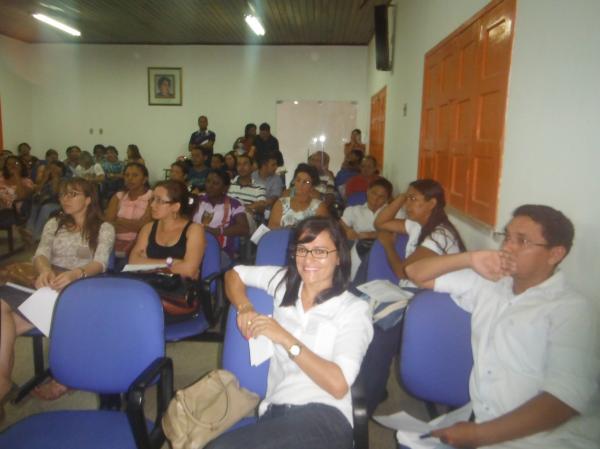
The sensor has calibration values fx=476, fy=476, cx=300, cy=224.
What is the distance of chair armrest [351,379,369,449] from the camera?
5.04 ft

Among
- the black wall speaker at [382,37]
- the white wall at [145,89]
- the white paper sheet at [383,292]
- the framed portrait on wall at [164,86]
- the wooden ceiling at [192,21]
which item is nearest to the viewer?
the white paper sheet at [383,292]

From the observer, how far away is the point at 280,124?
10477mm

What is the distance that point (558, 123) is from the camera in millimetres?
1785

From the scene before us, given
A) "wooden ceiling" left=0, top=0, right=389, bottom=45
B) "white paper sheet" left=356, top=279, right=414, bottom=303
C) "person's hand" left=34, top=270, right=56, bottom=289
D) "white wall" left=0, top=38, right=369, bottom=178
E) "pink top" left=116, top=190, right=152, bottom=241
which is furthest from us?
"white wall" left=0, top=38, right=369, bottom=178

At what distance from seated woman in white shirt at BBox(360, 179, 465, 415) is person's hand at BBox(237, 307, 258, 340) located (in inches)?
26.6

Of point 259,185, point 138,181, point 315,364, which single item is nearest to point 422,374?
point 315,364

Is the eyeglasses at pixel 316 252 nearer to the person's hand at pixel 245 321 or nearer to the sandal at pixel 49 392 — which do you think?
the person's hand at pixel 245 321

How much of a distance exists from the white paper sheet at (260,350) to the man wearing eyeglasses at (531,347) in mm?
633

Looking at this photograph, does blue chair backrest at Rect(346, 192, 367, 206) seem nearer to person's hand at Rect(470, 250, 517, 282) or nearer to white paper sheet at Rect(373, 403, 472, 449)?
person's hand at Rect(470, 250, 517, 282)

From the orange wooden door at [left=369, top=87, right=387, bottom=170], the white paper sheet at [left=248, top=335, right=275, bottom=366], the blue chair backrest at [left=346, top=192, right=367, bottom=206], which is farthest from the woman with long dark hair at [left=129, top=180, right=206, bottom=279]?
the orange wooden door at [left=369, top=87, right=387, bottom=170]

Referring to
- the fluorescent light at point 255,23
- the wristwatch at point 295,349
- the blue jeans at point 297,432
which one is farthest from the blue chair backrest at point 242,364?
the fluorescent light at point 255,23

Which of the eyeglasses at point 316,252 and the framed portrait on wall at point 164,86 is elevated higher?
the framed portrait on wall at point 164,86

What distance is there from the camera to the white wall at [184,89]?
401 inches

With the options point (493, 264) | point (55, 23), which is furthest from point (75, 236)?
point (55, 23)
